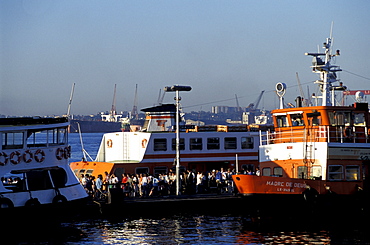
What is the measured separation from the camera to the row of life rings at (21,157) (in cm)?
3173

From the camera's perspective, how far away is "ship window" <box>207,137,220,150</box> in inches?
1930

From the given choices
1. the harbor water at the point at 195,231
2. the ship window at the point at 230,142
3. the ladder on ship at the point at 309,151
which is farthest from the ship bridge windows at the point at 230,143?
the ladder on ship at the point at 309,151

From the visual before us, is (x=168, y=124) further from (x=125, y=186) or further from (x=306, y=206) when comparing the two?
(x=306, y=206)

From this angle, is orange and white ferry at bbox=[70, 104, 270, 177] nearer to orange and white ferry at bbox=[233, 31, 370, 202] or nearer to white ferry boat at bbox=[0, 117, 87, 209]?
orange and white ferry at bbox=[233, 31, 370, 202]

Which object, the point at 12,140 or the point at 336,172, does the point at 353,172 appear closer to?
the point at 336,172

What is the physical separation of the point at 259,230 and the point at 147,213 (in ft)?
23.2

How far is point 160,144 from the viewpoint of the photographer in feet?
157

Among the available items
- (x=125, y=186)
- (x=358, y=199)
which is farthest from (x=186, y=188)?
(x=358, y=199)

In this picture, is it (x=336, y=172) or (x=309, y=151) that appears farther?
(x=309, y=151)

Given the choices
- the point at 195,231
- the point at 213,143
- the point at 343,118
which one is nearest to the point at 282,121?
the point at 343,118

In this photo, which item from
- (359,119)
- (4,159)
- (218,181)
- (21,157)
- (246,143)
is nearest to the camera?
(4,159)

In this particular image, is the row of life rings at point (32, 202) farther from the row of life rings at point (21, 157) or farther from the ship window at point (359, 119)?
the ship window at point (359, 119)

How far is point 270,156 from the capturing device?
129ft

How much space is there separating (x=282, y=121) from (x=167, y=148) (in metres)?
10.6
